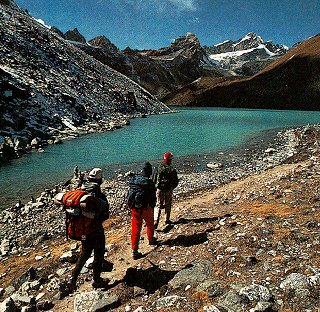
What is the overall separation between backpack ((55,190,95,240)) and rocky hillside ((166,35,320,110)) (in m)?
156

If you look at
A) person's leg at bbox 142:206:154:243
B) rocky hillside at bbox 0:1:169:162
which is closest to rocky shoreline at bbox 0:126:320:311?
person's leg at bbox 142:206:154:243

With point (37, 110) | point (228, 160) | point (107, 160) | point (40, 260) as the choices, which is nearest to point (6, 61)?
point (37, 110)

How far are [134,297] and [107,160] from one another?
2113cm

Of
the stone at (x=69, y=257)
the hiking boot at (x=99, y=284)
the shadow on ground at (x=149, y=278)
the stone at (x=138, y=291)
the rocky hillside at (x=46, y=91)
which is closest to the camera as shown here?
the stone at (x=138, y=291)

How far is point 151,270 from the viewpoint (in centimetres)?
719

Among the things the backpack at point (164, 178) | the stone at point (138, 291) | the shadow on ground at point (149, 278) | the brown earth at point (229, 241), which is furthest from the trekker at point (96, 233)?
the backpack at point (164, 178)

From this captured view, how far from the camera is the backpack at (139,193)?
802 centimetres

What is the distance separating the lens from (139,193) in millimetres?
8008

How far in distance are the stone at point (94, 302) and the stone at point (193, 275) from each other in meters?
1.26

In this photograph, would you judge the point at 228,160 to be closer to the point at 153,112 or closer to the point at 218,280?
the point at 218,280

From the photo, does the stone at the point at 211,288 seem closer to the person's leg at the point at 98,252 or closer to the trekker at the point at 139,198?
the person's leg at the point at 98,252

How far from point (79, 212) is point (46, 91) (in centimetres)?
4435

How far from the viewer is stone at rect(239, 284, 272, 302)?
5.12 metres

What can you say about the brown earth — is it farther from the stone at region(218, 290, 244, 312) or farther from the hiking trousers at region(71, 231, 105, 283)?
the hiking trousers at region(71, 231, 105, 283)
